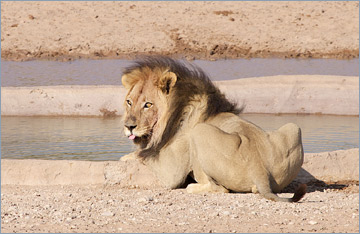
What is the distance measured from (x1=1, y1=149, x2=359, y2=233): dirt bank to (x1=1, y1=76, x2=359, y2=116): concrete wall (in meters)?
5.12

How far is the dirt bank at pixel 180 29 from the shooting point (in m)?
28.8

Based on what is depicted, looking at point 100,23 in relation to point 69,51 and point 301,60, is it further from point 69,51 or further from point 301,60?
point 301,60

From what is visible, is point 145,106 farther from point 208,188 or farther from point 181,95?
point 208,188

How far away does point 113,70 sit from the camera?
77.5 feet

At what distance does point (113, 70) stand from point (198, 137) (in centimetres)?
1650

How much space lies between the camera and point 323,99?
548 inches

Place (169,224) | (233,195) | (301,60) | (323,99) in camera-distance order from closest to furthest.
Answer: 1. (169,224)
2. (233,195)
3. (323,99)
4. (301,60)

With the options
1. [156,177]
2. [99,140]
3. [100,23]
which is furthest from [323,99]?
[100,23]

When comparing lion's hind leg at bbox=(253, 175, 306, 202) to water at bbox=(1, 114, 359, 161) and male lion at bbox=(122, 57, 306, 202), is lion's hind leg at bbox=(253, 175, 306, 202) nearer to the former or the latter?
male lion at bbox=(122, 57, 306, 202)

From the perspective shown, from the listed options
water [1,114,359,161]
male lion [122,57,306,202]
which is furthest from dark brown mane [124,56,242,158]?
water [1,114,359,161]

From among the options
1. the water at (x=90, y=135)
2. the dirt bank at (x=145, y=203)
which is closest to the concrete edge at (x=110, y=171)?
the dirt bank at (x=145, y=203)

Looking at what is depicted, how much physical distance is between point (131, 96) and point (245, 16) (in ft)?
87.7

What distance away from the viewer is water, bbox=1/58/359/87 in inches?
819

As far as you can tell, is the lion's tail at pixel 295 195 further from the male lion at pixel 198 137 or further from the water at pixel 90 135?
the water at pixel 90 135
